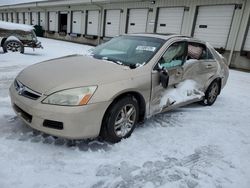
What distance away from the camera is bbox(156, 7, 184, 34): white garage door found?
47.8 ft

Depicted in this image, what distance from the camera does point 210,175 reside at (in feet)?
8.86

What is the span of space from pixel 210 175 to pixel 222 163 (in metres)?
0.39

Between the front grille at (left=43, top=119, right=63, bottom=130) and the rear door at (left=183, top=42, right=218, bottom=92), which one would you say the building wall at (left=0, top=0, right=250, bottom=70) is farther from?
the front grille at (left=43, top=119, right=63, bottom=130)

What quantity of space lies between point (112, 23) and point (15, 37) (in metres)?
10.1

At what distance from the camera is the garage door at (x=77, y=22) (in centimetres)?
2306

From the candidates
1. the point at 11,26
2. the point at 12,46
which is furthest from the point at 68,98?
the point at 11,26

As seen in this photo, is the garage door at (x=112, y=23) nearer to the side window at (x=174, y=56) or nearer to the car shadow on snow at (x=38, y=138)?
the side window at (x=174, y=56)

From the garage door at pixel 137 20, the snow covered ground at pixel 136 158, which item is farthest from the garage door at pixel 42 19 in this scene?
the snow covered ground at pixel 136 158

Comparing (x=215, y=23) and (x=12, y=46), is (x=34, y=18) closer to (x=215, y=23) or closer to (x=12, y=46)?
(x=12, y=46)

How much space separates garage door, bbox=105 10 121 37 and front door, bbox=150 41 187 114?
50.9ft

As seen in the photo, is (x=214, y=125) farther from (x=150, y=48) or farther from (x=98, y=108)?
(x=98, y=108)

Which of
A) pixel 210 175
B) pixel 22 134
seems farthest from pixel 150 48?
pixel 22 134

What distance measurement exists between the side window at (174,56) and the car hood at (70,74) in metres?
0.69

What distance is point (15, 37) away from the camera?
10.7 meters
